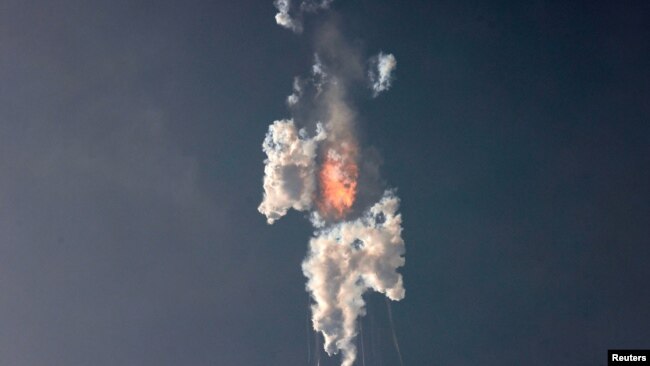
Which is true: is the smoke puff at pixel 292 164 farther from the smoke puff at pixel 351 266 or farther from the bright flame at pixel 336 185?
the smoke puff at pixel 351 266

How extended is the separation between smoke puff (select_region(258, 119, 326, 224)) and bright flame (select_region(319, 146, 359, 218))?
1.22 m

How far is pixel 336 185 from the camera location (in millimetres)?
55906

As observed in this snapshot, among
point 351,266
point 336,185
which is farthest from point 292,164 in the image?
point 351,266

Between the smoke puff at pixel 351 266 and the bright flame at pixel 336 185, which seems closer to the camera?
the bright flame at pixel 336 185

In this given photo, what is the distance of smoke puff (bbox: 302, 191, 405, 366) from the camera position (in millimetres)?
56906

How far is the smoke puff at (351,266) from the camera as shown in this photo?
56.9 meters

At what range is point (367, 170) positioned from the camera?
58812 mm

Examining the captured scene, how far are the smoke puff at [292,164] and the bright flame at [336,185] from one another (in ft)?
3.99

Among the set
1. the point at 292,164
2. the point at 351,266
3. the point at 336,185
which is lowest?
the point at 351,266

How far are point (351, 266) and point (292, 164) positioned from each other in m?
12.1

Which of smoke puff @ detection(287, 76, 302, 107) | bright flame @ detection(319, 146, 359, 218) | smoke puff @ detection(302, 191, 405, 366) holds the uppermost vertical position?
smoke puff @ detection(287, 76, 302, 107)

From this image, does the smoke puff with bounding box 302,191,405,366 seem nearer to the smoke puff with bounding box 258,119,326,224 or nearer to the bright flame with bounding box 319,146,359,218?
the bright flame with bounding box 319,146,359,218

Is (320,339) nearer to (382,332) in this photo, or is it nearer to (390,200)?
(382,332)

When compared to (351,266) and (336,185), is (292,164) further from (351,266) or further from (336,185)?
(351,266)
